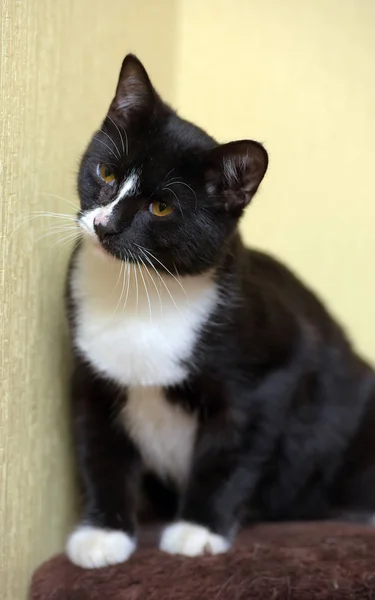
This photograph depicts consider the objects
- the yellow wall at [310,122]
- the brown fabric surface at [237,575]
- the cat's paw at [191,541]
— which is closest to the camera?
the brown fabric surface at [237,575]

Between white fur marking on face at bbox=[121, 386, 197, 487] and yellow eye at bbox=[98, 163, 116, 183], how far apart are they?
314 millimetres

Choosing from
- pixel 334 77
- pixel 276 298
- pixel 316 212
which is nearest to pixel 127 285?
pixel 276 298

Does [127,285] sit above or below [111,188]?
below

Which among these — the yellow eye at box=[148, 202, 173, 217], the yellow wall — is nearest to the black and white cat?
the yellow eye at box=[148, 202, 173, 217]

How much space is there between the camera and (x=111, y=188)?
967 millimetres

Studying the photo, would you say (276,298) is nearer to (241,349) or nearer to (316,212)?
(241,349)

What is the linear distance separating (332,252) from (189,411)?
668mm

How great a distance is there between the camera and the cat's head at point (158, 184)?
93cm

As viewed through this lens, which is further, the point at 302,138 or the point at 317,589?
the point at 302,138

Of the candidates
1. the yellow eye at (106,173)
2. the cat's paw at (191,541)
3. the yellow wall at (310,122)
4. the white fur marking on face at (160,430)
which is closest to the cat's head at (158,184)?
the yellow eye at (106,173)

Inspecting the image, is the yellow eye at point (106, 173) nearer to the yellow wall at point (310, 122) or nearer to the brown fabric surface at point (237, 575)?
the brown fabric surface at point (237, 575)

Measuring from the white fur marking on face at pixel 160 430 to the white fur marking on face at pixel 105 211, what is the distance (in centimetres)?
27

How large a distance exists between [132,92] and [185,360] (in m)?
0.39

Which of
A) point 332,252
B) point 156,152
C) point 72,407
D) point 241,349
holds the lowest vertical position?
point 72,407
